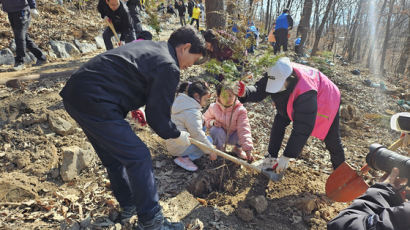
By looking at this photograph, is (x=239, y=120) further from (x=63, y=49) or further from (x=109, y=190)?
(x=63, y=49)

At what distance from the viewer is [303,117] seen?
8.30 feet

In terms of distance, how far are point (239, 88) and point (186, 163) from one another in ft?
4.02

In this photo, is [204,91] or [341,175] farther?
[204,91]

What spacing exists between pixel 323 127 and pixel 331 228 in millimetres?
1457

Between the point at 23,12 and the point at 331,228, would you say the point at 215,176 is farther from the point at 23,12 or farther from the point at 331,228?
the point at 23,12

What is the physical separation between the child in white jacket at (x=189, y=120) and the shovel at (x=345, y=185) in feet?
4.77

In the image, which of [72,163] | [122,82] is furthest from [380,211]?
[72,163]

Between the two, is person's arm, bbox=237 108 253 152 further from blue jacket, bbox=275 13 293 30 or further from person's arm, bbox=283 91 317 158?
blue jacket, bbox=275 13 293 30

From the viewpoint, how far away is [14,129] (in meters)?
3.35

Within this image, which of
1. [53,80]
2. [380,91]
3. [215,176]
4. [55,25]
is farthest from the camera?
[380,91]

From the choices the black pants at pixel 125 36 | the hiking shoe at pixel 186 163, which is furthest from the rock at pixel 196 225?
Result: the black pants at pixel 125 36

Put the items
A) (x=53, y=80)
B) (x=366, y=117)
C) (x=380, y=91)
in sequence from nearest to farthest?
(x=53, y=80) → (x=366, y=117) → (x=380, y=91)

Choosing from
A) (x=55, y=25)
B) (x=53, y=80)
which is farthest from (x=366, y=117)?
(x=55, y=25)

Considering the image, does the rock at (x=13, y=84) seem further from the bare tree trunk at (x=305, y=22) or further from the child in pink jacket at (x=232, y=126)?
the bare tree trunk at (x=305, y=22)
